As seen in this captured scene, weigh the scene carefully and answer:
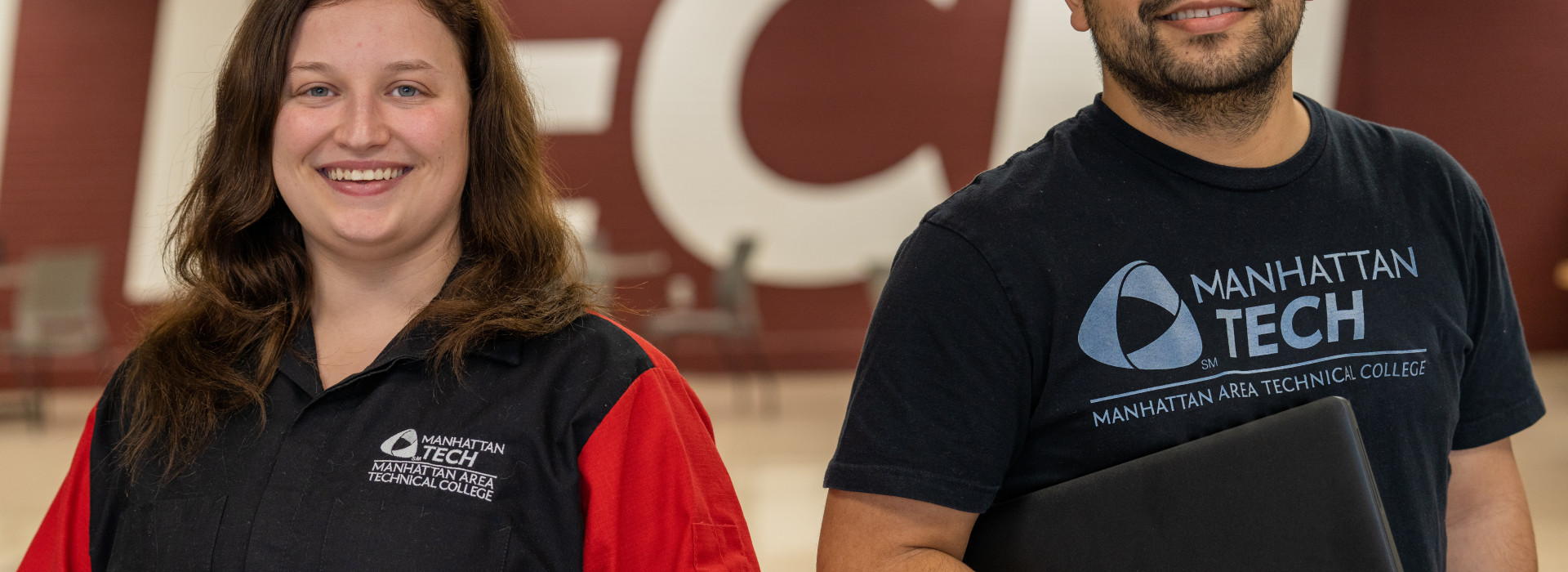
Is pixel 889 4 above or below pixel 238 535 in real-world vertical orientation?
above

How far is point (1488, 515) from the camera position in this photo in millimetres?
1080

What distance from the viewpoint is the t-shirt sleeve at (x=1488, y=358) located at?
107 cm

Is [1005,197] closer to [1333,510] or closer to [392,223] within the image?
[1333,510]

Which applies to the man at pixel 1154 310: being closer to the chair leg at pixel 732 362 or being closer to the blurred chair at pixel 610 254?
the blurred chair at pixel 610 254

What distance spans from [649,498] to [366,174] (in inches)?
16.7

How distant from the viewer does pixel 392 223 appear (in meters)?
1.12

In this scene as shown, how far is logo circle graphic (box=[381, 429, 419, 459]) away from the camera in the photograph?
3.47 feet

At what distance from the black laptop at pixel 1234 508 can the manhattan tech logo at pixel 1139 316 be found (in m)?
0.10

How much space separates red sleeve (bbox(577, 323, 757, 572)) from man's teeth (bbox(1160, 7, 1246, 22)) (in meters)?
0.56

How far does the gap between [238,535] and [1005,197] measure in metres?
0.76

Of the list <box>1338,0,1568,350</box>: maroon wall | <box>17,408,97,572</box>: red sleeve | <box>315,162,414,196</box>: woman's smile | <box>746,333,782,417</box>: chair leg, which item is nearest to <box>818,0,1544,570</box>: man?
<box>315,162,414,196</box>: woman's smile

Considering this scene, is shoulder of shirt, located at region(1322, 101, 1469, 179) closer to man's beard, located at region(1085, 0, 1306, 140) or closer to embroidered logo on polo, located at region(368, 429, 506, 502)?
man's beard, located at region(1085, 0, 1306, 140)

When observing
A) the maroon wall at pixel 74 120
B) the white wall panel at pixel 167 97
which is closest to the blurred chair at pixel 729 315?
the white wall panel at pixel 167 97

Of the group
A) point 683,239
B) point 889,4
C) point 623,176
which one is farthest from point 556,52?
point 889,4
